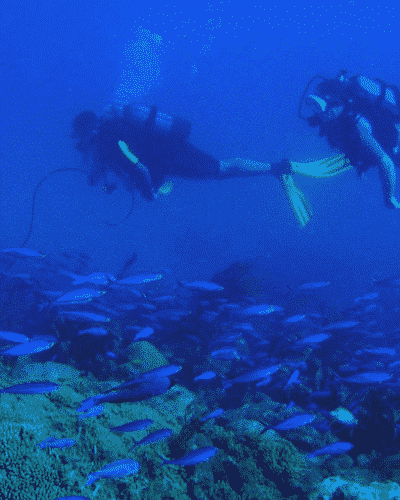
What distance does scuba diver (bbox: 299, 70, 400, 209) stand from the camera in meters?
5.54

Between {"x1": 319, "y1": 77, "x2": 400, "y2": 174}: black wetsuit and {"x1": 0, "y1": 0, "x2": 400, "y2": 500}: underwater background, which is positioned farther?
{"x1": 319, "y1": 77, "x2": 400, "y2": 174}: black wetsuit

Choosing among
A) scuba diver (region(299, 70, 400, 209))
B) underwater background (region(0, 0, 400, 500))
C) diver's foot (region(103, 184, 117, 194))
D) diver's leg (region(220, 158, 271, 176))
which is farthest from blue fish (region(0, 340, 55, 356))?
diver's leg (region(220, 158, 271, 176))

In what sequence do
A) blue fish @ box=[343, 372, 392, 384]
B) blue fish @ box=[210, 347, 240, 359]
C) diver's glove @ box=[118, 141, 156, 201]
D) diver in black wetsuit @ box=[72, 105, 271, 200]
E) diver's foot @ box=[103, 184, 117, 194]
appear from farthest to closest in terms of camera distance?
diver's foot @ box=[103, 184, 117, 194] < diver in black wetsuit @ box=[72, 105, 271, 200] < diver's glove @ box=[118, 141, 156, 201] < blue fish @ box=[210, 347, 240, 359] < blue fish @ box=[343, 372, 392, 384]

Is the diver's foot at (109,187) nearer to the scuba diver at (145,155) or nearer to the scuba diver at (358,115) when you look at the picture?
the scuba diver at (145,155)

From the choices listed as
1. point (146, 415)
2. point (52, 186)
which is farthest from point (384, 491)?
point (52, 186)

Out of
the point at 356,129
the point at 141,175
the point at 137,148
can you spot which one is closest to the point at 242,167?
the point at 137,148

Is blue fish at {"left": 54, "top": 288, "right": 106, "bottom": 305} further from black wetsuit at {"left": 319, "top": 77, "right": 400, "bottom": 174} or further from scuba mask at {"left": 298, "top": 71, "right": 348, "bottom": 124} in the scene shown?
black wetsuit at {"left": 319, "top": 77, "right": 400, "bottom": 174}

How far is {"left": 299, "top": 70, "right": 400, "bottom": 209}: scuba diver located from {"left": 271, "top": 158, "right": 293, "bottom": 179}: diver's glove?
1.79 m

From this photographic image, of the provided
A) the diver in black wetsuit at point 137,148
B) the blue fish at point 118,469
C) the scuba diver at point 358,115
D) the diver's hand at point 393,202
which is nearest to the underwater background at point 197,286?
the blue fish at point 118,469

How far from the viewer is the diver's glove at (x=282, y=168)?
7.77m

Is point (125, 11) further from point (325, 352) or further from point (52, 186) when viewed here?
point (52, 186)

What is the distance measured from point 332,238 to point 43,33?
133 ft

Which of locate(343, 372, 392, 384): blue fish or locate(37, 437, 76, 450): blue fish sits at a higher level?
Answer: locate(37, 437, 76, 450): blue fish

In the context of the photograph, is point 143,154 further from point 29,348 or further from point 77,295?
point 29,348
